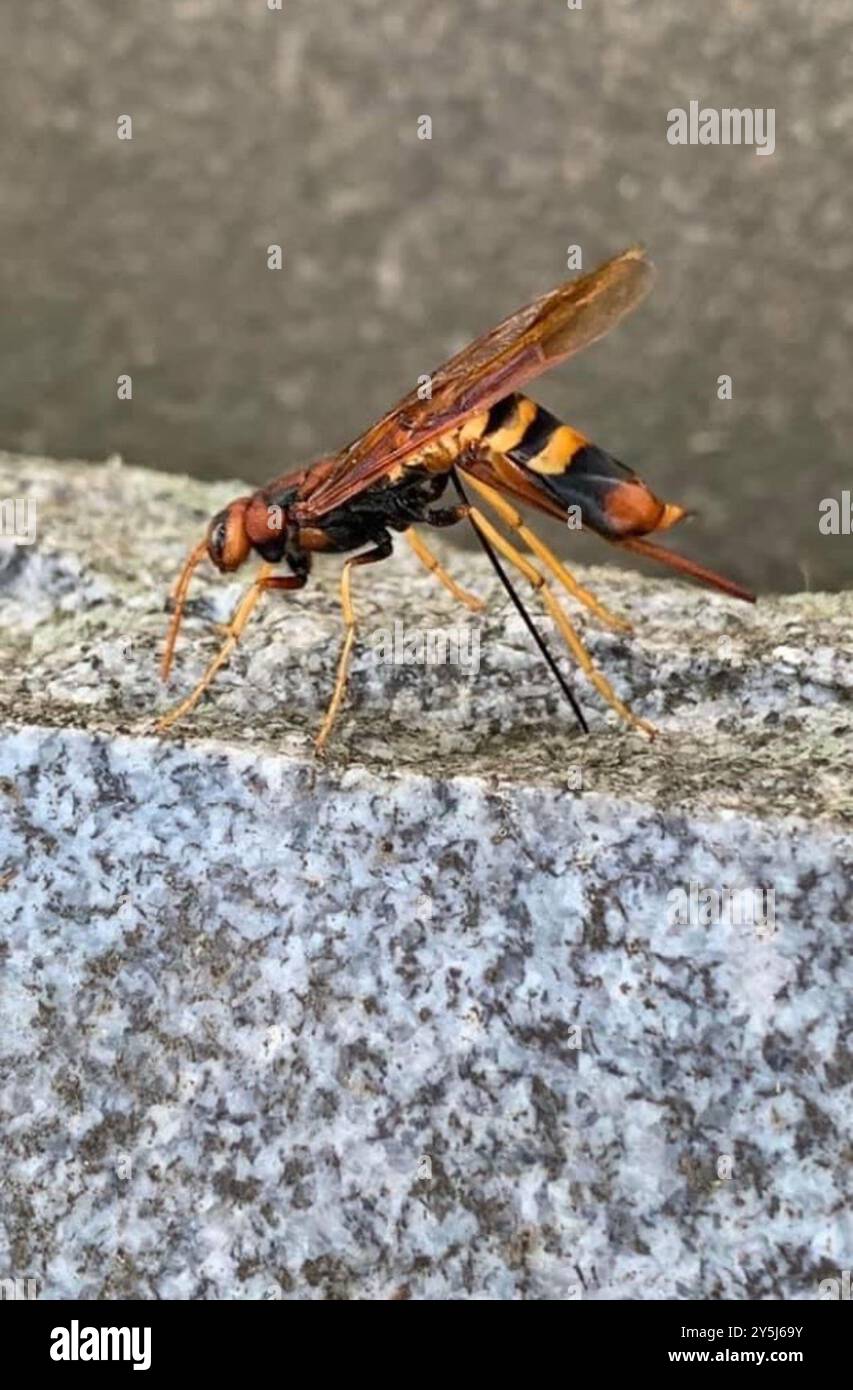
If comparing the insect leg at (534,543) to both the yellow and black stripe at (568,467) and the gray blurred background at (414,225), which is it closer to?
the yellow and black stripe at (568,467)

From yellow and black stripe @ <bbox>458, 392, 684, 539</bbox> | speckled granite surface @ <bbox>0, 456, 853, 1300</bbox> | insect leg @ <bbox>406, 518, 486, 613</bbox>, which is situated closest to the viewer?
speckled granite surface @ <bbox>0, 456, 853, 1300</bbox>

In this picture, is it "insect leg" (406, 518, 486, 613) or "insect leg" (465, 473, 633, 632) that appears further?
"insect leg" (406, 518, 486, 613)

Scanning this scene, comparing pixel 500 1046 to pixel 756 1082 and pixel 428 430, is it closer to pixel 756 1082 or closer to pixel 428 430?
pixel 756 1082

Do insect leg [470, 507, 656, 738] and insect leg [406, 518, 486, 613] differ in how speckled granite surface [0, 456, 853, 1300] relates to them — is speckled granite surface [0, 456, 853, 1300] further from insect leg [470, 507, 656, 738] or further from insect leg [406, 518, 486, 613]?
insect leg [406, 518, 486, 613]

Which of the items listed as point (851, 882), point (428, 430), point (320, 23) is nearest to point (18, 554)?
point (428, 430)

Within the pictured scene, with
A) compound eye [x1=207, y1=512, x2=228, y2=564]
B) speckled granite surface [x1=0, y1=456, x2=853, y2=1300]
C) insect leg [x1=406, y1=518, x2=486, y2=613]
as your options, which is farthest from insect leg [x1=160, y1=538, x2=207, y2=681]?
insect leg [x1=406, y1=518, x2=486, y2=613]

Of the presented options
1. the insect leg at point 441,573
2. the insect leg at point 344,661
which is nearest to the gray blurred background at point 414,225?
the insect leg at point 441,573

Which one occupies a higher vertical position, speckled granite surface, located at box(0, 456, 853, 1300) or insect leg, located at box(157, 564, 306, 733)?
insect leg, located at box(157, 564, 306, 733)
